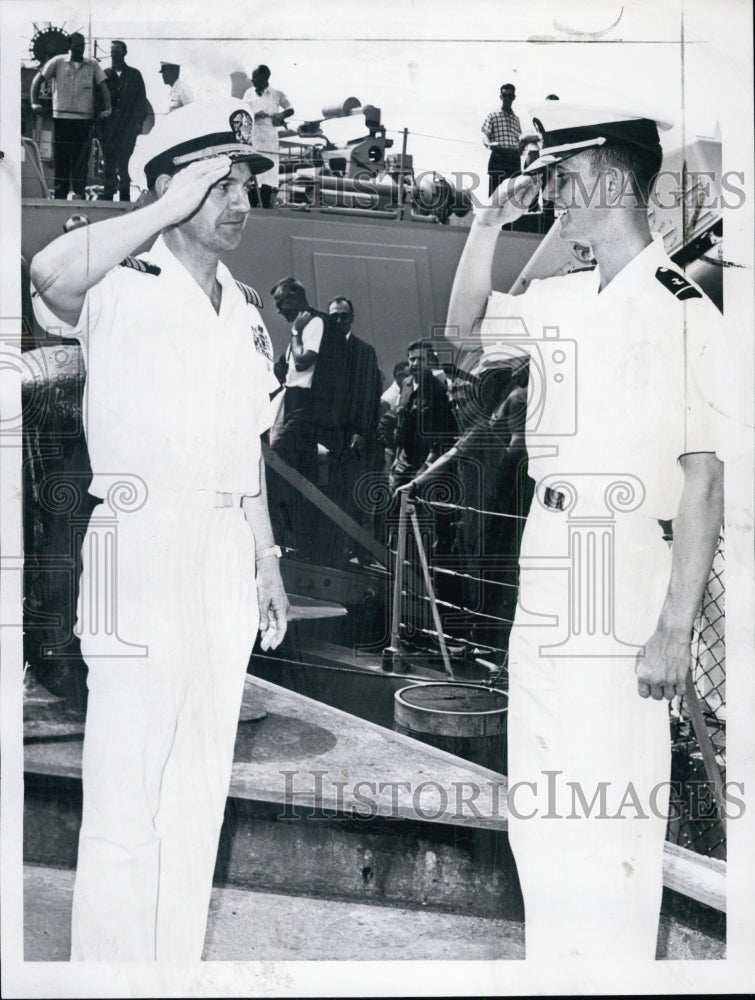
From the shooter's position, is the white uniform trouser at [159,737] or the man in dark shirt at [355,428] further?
the man in dark shirt at [355,428]

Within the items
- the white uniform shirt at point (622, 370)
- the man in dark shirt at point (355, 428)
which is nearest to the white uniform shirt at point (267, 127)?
the man in dark shirt at point (355, 428)

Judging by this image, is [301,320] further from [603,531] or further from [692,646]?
[692,646]

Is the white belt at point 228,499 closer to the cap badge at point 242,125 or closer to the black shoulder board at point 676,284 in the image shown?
the cap badge at point 242,125

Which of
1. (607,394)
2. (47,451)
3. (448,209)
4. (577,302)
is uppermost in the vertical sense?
(448,209)

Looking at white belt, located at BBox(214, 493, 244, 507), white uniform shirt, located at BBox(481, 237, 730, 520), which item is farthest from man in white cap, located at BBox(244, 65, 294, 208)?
white belt, located at BBox(214, 493, 244, 507)

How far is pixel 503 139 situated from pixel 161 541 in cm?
163

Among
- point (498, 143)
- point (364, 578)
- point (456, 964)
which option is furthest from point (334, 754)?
point (498, 143)

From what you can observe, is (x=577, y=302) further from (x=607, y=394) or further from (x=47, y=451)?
(x=47, y=451)

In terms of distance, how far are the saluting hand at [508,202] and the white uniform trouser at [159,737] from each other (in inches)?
48.4

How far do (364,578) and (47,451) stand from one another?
1049mm

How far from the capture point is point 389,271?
2934mm

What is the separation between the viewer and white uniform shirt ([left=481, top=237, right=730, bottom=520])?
2914 millimetres

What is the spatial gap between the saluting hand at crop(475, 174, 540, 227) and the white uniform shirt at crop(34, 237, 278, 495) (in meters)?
0.84

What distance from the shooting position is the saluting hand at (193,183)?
9.54ft
